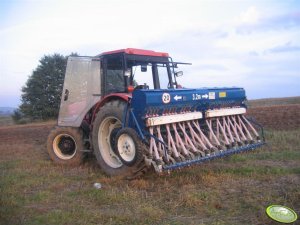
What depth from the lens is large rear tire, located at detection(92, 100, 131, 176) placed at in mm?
7026

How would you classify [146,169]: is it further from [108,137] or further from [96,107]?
[96,107]

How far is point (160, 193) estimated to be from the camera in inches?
225

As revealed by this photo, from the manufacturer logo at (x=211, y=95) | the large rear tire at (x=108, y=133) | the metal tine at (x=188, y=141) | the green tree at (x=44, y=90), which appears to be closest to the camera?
the metal tine at (x=188, y=141)

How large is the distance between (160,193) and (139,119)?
4.37ft

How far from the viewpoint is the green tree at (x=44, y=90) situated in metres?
30.2

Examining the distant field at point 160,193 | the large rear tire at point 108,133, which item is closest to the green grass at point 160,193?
the distant field at point 160,193

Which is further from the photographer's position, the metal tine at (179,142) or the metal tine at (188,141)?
the metal tine at (188,141)

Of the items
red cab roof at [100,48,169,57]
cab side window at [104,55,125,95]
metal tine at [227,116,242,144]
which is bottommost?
metal tine at [227,116,242,144]

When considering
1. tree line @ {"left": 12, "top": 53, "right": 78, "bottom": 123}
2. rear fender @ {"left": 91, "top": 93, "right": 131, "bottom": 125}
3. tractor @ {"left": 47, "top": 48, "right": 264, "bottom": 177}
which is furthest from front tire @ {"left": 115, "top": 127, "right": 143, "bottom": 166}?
tree line @ {"left": 12, "top": 53, "right": 78, "bottom": 123}

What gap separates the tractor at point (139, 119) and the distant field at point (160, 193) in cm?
32

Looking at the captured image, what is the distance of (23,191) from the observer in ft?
20.5

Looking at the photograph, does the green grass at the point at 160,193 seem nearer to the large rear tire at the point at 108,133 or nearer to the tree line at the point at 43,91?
the large rear tire at the point at 108,133

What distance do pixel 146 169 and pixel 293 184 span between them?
7.28 feet

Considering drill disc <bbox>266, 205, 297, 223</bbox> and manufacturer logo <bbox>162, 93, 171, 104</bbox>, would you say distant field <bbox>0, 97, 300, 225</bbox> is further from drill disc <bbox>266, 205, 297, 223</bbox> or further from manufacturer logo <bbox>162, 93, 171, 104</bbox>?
manufacturer logo <bbox>162, 93, 171, 104</bbox>
